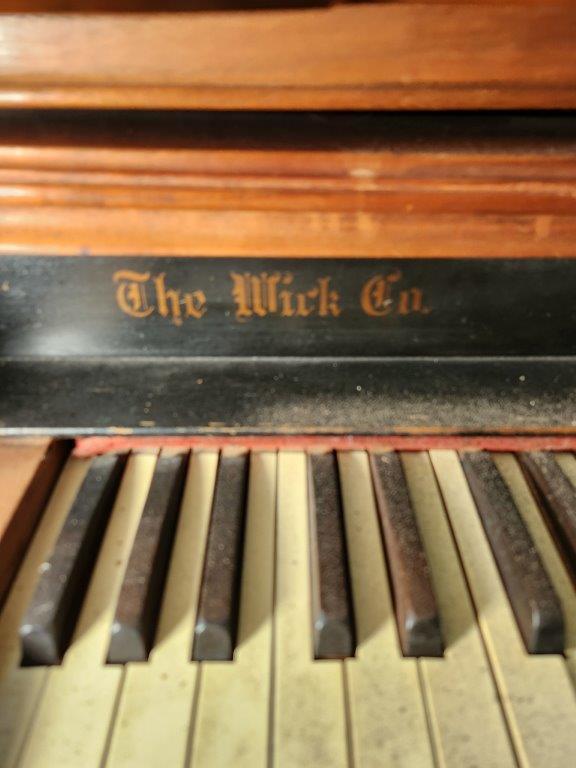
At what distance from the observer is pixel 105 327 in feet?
3.61

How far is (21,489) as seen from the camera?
40.1 inches

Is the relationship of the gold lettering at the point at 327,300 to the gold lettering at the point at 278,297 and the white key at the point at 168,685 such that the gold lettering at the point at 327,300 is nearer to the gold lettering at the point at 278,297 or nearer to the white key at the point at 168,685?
the gold lettering at the point at 278,297

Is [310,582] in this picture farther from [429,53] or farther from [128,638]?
[429,53]

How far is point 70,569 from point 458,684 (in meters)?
0.50

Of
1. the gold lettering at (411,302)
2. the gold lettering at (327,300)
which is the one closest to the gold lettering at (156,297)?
the gold lettering at (327,300)

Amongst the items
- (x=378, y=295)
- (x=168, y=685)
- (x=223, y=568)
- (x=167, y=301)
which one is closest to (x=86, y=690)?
(x=168, y=685)

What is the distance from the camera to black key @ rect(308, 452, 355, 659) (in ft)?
2.77

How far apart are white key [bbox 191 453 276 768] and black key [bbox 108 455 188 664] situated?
89 millimetres

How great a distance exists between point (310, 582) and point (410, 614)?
0.49 feet

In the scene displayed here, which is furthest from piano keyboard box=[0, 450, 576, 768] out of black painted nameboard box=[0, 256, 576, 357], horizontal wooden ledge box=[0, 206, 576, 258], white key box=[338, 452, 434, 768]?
horizontal wooden ledge box=[0, 206, 576, 258]

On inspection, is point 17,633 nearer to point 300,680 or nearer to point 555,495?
point 300,680

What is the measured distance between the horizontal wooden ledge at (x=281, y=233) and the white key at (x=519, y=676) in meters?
0.41

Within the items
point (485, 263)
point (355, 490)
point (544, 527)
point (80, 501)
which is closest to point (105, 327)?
point (80, 501)

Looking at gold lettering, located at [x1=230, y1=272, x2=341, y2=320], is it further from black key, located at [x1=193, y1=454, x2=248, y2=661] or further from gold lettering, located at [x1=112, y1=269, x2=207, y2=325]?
black key, located at [x1=193, y1=454, x2=248, y2=661]
